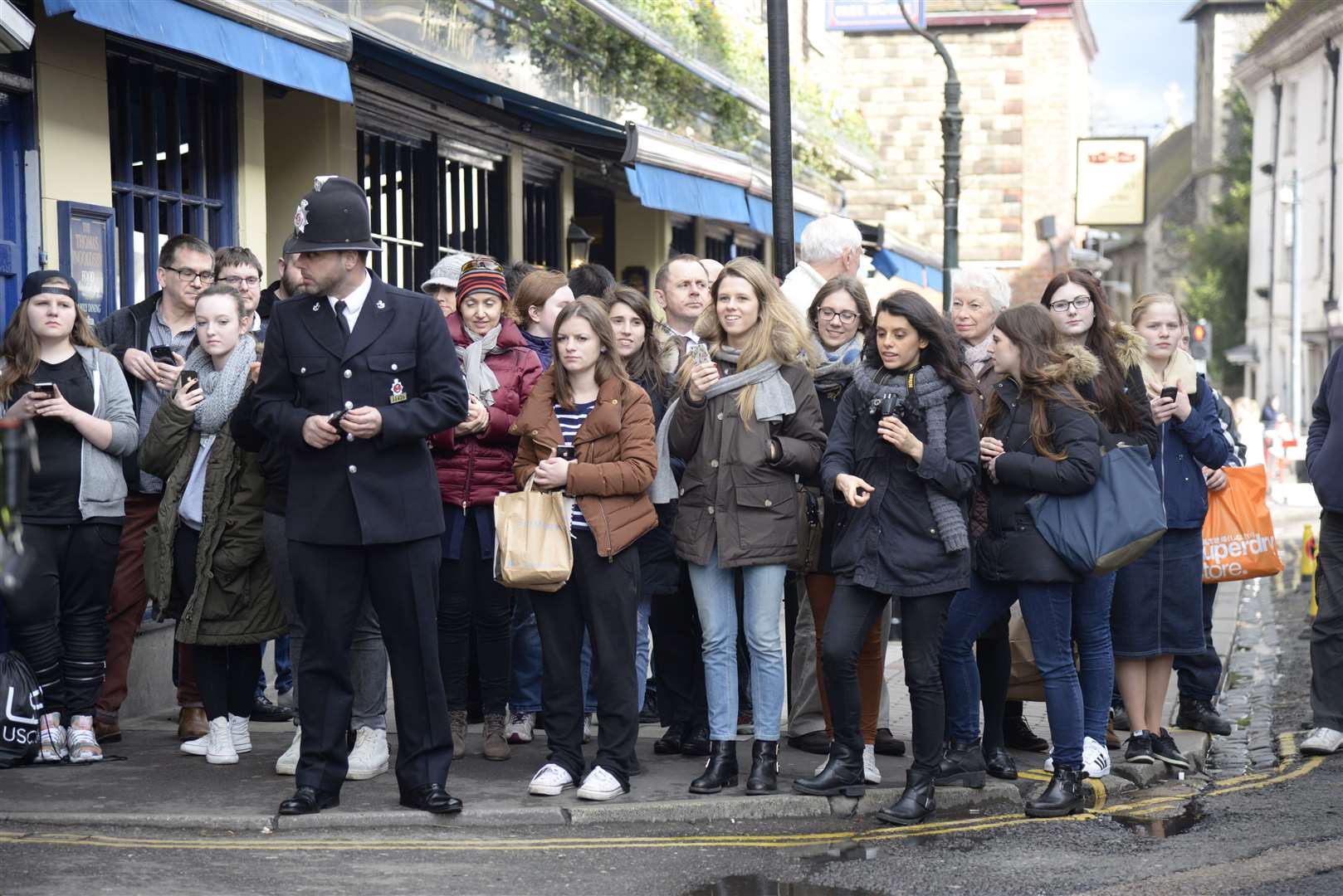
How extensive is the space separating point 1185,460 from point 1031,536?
58.2 inches

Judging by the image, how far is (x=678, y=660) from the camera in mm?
7605

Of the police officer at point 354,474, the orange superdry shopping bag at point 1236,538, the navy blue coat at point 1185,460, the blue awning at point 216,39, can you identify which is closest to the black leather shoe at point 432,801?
the police officer at point 354,474

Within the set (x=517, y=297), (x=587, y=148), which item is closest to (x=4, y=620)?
(x=517, y=297)

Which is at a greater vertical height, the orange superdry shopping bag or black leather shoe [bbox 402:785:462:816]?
the orange superdry shopping bag

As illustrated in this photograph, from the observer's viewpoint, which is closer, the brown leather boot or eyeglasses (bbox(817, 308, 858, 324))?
eyeglasses (bbox(817, 308, 858, 324))

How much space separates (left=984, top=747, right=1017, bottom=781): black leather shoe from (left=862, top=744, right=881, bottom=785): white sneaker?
53cm

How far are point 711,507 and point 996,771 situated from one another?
1686 millimetres

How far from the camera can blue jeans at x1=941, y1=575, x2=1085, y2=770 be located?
673 cm

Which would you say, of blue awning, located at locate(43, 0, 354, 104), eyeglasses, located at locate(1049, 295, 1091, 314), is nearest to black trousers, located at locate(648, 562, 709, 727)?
eyeglasses, located at locate(1049, 295, 1091, 314)

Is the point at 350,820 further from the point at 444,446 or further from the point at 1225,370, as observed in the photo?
the point at 1225,370

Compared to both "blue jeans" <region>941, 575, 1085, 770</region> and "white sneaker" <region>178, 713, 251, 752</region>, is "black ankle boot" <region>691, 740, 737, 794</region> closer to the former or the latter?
"blue jeans" <region>941, 575, 1085, 770</region>

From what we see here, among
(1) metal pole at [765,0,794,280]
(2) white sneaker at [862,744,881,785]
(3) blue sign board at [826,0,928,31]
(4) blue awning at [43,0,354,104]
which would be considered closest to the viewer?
(2) white sneaker at [862,744,881,785]

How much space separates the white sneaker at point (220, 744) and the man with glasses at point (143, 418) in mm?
457

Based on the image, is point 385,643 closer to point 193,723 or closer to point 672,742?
point 672,742
